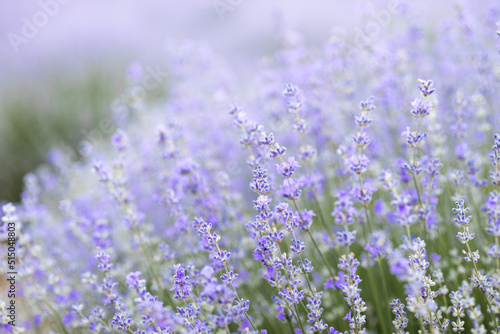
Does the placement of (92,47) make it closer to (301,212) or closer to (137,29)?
(137,29)

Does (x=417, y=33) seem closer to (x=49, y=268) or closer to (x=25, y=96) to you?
(x=49, y=268)

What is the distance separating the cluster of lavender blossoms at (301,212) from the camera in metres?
1.62

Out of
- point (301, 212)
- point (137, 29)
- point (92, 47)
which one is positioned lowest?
point (301, 212)

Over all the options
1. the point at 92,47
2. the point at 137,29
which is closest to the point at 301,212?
the point at 92,47

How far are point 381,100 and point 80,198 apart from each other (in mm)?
2956

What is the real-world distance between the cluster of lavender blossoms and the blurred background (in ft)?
9.59

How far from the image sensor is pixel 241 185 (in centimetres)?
402

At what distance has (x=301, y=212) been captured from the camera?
2303 mm

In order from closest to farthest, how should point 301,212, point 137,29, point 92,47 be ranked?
point 301,212 < point 92,47 < point 137,29

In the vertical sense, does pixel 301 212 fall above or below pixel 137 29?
below

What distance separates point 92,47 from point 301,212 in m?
10.8

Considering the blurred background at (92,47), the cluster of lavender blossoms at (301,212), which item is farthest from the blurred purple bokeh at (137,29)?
the cluster of lavender blossoms at (301,212)

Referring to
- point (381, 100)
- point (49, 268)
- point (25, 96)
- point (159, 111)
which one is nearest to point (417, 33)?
point (381, 100)

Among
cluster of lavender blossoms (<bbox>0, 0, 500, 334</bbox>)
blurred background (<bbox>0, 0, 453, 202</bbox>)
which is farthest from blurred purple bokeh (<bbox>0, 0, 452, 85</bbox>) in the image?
cluster of lavender blossoms (<bbox>0, 0, 500, 334</bbox>)
